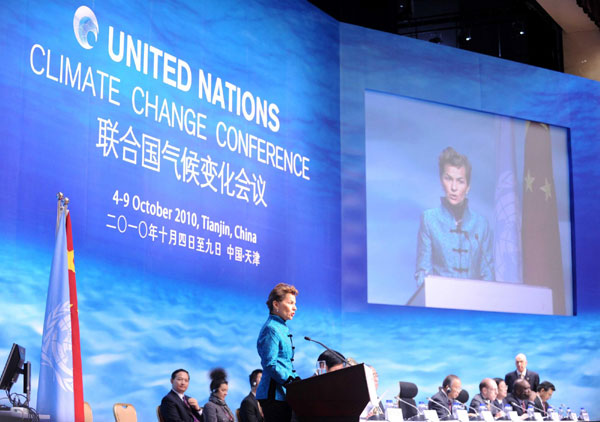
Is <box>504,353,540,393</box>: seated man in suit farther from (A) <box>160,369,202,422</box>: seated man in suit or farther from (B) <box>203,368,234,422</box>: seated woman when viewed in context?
(A) <box>160,369,202,422</box>: seated man in suit

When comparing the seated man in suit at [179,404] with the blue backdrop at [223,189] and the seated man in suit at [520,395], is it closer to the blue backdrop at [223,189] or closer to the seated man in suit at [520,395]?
the blue backdrop at [223,189]

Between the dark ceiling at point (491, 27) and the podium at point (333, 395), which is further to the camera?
the dark ceiling at point (491, 27)

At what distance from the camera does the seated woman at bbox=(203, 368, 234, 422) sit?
584 centimetres

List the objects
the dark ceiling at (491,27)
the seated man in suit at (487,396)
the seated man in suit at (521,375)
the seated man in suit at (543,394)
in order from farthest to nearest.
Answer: the dark ceiling at (491,27) → the seated man in suit at (521,375) → the seated man in suit at (543,394) → the seated man in suit at (487,396)

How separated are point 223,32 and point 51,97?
2166mm

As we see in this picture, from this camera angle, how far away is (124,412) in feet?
17.8

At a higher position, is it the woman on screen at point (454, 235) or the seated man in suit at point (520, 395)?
the woman on screen at point (454, 235)

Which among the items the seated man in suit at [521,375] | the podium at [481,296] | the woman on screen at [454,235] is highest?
the woman on screen at [454,235]

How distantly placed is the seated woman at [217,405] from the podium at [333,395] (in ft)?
8.21

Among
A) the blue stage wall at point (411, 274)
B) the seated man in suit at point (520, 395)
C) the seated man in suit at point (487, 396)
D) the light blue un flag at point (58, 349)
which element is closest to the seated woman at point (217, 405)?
the light blue un flag at point (58, 349)

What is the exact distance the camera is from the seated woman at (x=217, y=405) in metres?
5.84

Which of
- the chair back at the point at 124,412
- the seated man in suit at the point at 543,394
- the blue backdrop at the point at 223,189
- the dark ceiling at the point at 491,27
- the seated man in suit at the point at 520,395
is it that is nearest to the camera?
the chair back at the point at 124,412

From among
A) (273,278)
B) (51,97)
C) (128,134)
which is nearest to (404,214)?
(273,278)

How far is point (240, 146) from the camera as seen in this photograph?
7309mm
